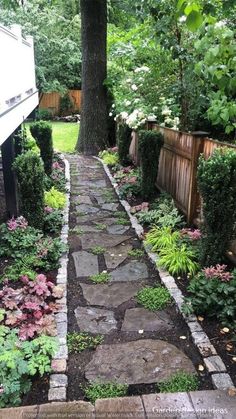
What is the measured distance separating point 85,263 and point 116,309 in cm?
110

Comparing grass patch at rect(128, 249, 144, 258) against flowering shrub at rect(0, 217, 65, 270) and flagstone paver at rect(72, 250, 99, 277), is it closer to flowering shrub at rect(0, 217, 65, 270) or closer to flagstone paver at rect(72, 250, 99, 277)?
flagstone paver at rect(72, 250, 99, 277)

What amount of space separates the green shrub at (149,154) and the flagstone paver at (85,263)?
2.25m

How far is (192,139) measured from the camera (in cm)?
529

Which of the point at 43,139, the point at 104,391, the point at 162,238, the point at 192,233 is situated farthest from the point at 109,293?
the point at 43,139

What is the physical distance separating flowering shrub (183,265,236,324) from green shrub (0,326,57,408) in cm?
133

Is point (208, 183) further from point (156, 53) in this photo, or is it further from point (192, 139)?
point (156, 53)

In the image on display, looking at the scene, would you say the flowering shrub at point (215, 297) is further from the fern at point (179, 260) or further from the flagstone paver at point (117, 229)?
the flagstone paver at point (117, 229)

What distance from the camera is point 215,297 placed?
3.46 meters

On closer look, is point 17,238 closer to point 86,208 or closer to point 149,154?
point 86,208

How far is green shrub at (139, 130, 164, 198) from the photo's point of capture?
654 centimetres

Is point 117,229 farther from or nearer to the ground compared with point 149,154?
nearer to the ground

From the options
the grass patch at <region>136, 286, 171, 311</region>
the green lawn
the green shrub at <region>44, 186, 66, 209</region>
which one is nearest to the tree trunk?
the green lawn

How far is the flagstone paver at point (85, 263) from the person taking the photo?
14.8ft

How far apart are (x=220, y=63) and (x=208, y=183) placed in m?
1.41
